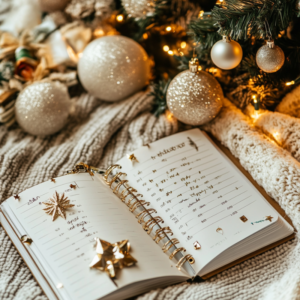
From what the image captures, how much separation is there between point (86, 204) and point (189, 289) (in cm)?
25

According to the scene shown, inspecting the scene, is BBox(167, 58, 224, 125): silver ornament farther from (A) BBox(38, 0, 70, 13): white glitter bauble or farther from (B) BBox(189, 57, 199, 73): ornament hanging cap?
(A) BBox(38, 0, 70, 13): white glitter bauble

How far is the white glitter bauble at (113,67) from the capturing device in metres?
0.78

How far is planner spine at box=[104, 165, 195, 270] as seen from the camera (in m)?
0.57

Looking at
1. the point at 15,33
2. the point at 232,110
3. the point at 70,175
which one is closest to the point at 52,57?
the point at 15,33

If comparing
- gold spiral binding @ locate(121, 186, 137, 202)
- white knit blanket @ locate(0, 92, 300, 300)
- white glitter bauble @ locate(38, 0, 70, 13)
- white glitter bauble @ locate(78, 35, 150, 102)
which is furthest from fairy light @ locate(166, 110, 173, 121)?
white glitter bauble @ locate(38, 0, 70, 13)

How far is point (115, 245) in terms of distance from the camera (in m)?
0.52

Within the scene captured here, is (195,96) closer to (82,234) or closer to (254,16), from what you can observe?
(254,16)

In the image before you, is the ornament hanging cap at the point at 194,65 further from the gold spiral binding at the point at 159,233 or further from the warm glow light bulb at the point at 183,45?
the gold spiral binding at the point at 159,233

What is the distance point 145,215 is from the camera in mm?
607

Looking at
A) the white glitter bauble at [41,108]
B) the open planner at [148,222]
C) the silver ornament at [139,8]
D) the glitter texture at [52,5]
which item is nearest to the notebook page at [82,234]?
the open planner at [148,222]

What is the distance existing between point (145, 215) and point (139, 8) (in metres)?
0.53

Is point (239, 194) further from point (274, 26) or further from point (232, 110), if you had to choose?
point (274, 26)

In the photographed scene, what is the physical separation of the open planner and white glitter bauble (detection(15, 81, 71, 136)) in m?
0.20

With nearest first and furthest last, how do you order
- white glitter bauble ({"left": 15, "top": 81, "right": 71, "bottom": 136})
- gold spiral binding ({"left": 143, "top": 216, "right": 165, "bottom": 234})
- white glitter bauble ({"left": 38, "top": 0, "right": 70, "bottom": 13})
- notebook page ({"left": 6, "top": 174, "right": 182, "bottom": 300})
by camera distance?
notebook page ({"left": 6, "top": 174, "right": 182, "bottom": 300}) < gold spiral binding ({"left": 143, "top": 216, "right": 165, "bottom": 234}) < white glitter bauble ({"left": 15, "top": 81, "right": 71, "bottom": 136}) < white glitter bauble ({"left": 38, "top": 0, "right": 70, "bottom": 13})
